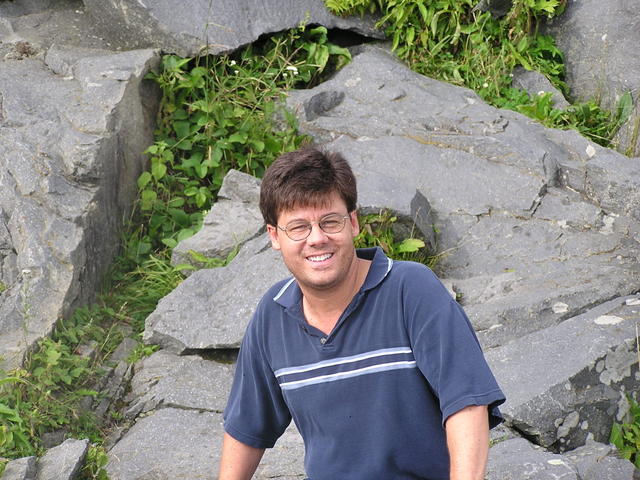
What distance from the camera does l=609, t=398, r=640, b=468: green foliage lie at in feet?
14.3

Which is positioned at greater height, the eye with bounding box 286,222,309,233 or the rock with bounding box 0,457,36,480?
the eye with bounding box 286,222,309,233

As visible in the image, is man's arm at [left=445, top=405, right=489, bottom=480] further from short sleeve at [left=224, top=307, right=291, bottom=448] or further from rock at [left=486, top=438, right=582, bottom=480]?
rock at [left=486, top=438, right=582, bottom=480]

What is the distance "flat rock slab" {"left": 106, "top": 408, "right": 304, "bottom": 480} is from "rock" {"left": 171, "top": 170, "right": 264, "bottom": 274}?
1.39 meters

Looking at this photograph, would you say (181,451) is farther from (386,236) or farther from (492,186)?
(492,186)

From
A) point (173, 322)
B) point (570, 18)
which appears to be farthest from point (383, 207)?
point (570, 18)

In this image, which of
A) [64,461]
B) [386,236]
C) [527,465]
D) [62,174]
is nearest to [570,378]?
[527,465]

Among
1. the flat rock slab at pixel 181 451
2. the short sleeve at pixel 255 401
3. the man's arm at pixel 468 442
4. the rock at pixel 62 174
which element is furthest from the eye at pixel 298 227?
the rock at pixel 62 174

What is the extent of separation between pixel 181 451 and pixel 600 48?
17.0 feet

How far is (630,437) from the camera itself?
440cm

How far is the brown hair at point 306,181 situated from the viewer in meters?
2.89

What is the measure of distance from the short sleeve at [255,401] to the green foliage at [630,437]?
79.2 inches

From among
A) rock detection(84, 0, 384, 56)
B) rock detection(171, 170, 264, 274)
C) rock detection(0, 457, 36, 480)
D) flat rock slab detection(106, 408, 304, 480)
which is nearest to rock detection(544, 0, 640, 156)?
rock detection(84, 0, 384, 56)

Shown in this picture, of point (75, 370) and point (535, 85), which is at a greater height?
point (535, 85)

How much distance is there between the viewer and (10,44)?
6852mm
